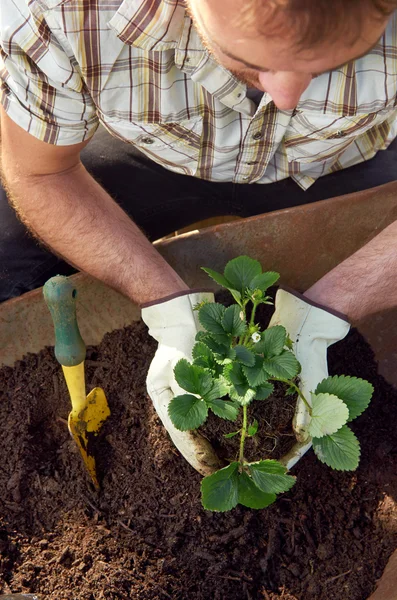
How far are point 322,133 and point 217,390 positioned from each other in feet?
2.01

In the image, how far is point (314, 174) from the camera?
1491 millimetres

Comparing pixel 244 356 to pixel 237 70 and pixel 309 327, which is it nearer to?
pixel 309 327

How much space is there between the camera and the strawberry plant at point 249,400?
0.95m

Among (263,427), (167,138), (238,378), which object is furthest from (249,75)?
(263,427)

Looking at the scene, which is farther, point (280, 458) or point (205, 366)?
point (280, 458)

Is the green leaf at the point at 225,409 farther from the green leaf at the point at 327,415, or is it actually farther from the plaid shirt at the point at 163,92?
the plaid shirt at the point at 163,92

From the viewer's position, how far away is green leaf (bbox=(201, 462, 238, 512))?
3.09 ft

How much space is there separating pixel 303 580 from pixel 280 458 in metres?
0.21

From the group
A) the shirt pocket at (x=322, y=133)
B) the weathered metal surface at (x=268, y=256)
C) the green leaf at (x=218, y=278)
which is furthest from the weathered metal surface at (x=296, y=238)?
the green leaf at (x=218, y=278)

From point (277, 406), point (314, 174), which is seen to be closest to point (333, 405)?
point (277, 406)

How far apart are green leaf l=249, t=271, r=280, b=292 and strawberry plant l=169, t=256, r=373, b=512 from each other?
7cm

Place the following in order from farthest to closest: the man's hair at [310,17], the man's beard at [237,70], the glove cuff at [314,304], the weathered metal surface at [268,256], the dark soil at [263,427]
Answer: the weathered metal surface at [268,256] → the glove cuff at [314,304] → the dark soil at [263,427] → the man's beard at [237,70] → the man's hair at [310,17]

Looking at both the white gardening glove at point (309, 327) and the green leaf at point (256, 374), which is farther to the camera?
the white gardening glove at point (309, 327)

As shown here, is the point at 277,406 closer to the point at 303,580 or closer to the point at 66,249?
the point at 303,580
